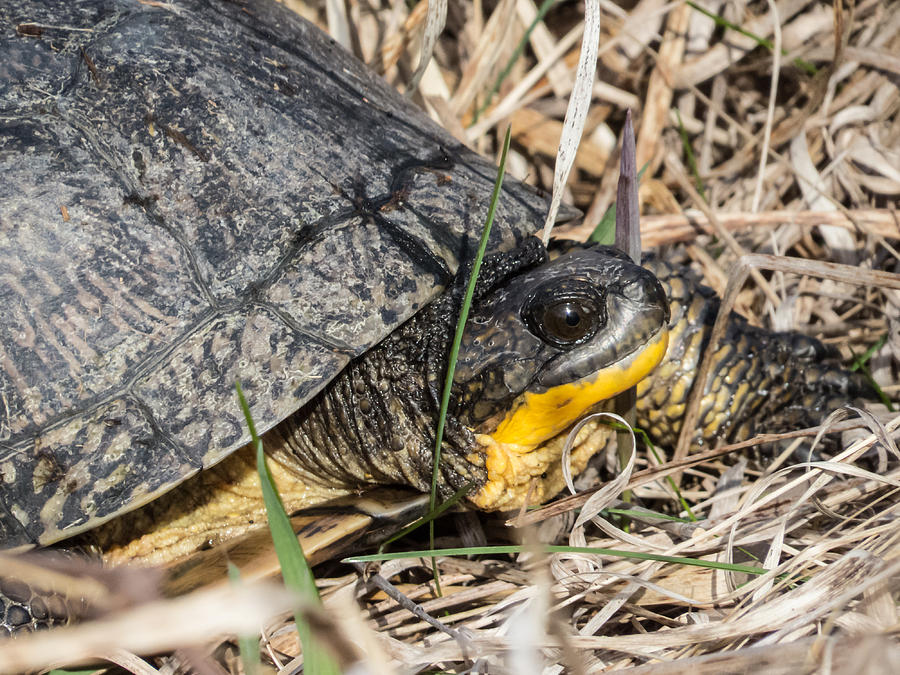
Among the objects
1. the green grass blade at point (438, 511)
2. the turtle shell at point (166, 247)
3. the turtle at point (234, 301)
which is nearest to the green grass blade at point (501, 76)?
the turtle at point (234, 301)

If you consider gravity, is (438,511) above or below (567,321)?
below

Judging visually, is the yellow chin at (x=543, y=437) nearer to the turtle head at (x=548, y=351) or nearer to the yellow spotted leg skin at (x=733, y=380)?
the turtle head at (x=548, y=351)

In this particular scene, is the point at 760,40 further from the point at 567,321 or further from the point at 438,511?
the point at 438,511

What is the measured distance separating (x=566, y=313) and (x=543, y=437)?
33cm

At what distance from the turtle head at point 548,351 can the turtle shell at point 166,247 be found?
183 millimetres

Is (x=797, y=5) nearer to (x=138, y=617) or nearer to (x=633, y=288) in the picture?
(x=633, y=288)

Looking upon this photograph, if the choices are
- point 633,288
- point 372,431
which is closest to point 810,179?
point 633,288

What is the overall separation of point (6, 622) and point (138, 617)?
116 cm

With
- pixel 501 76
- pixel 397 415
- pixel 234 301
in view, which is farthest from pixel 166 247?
pixel 501 76

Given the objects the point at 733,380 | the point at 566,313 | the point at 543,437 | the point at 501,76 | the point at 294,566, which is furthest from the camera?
the point at 501,76

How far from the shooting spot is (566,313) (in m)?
1.71

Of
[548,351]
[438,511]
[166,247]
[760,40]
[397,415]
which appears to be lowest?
[438,511]

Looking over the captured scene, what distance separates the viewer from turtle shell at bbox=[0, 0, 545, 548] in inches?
66.5

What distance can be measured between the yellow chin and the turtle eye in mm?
97
